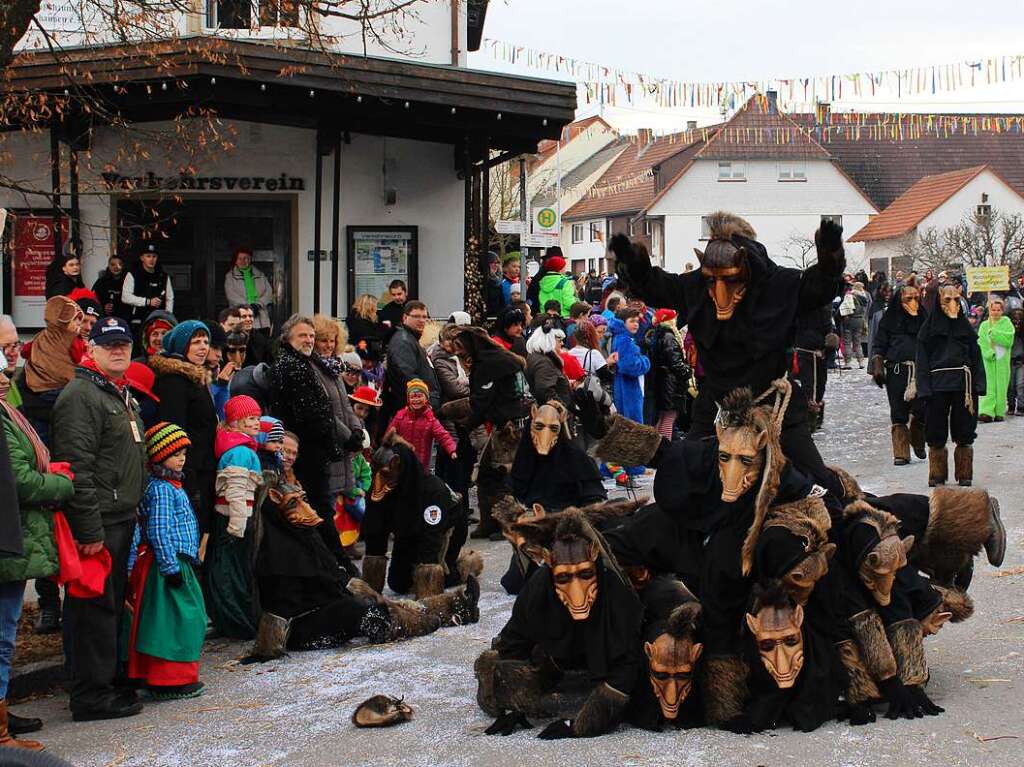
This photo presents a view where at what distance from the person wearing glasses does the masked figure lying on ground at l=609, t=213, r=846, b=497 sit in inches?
318

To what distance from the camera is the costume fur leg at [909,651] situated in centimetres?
621

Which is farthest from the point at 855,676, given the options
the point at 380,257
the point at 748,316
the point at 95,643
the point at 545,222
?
the point at 545,222

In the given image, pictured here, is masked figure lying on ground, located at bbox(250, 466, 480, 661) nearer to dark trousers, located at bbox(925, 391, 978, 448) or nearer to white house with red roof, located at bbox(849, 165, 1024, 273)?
dark trousers, located at bbox(925, 391, 978, 448)

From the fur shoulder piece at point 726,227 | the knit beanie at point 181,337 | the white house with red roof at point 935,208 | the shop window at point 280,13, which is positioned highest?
the white house with red roof at point 935,208

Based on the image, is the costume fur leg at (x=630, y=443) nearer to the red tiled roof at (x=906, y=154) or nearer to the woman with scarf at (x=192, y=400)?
the woman with scarf at (x=192, y=400)

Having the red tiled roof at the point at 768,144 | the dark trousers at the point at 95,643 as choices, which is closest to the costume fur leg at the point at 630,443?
the dark trousers at the point at 95,643

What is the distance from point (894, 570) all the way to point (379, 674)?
2842mm

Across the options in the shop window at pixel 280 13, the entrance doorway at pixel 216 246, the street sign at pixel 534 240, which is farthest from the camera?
the street sign at pixel 534 240

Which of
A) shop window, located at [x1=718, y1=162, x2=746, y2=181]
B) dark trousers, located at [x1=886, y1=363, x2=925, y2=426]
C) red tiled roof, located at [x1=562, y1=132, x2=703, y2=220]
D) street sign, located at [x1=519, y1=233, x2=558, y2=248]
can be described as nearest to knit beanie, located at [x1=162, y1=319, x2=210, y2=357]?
dark trousers, located at [x1=886, y1=363, x2=925, y2=426]

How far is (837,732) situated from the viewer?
5938mm

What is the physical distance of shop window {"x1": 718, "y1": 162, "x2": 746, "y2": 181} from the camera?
6038cm

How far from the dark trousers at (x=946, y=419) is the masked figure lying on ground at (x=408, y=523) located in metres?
6.13

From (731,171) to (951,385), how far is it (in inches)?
1909

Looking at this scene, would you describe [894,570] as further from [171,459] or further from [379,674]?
[171,459]
